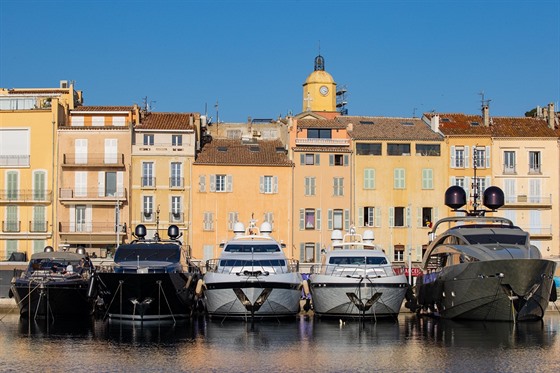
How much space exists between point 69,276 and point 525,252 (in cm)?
2016

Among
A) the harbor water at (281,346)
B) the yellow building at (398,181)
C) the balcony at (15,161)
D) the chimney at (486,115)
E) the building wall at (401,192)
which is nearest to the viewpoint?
the harbor water at (281,346)

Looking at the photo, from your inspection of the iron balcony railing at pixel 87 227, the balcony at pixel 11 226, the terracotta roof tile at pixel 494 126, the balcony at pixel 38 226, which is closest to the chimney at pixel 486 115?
the terracotta roof tile at pixel 494 126

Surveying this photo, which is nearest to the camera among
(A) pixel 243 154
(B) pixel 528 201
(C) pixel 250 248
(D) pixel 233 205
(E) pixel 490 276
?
(E) pixel 490 276

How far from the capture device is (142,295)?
2008 inches

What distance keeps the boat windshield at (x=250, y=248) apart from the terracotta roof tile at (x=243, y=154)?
27.2m

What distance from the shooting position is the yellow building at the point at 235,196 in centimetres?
8181

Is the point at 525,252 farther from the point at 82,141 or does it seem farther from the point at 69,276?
the point at 82,141


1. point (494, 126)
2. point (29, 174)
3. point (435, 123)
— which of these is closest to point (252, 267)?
point (29, 174)

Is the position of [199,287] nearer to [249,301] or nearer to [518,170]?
[249,301]

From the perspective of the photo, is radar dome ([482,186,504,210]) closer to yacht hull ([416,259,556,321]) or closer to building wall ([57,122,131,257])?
yacht hull ([416,259,556,321])

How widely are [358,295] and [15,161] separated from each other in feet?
122

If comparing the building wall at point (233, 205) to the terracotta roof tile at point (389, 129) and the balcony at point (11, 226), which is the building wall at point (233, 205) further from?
the balcony at point (11, 226)

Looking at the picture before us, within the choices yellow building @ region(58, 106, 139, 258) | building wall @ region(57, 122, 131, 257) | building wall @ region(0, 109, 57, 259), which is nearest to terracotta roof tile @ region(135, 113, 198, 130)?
yellow building @ region(58, 106, 139, 258)

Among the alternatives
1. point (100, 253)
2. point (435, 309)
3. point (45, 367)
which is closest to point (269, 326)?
point (435, 309)
